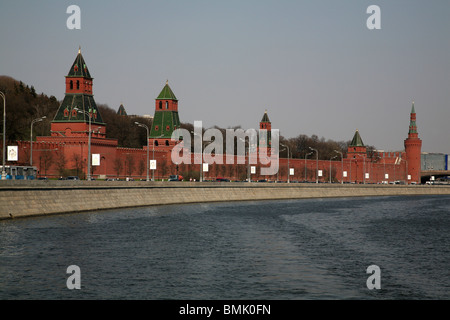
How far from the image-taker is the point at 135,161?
9925 cm

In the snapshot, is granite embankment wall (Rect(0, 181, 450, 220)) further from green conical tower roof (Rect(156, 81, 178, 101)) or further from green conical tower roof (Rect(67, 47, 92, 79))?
green conical tower roof (Rect(156, 81, 178, 101))

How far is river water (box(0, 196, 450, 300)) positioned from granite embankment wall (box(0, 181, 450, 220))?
123cm

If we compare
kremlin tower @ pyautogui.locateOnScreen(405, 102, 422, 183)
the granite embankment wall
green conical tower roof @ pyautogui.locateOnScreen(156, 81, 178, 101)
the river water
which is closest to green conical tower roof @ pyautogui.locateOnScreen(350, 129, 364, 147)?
kremlin tower @ pyautogui.locateOnScreen(405, 102, 422, 183)

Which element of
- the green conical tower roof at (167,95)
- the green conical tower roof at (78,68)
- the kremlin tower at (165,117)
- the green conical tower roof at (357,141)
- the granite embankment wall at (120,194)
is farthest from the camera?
the green conical tower roof at (357,141)

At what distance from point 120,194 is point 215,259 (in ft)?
88.4

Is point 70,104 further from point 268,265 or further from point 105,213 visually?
point 268,265

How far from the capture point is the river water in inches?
701

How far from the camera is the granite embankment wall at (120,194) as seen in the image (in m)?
36.2

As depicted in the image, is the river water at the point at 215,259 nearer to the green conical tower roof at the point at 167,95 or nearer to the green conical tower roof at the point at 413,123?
the green conical tower roof at the point at 167,95

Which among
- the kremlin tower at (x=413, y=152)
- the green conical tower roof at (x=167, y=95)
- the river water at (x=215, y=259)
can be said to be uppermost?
the green conical tower roof at (x=167, y=95)

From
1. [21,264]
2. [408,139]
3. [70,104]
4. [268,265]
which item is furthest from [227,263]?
[408,139]

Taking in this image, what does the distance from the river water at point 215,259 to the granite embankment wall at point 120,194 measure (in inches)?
48.4

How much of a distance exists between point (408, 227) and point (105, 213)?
65.5ft

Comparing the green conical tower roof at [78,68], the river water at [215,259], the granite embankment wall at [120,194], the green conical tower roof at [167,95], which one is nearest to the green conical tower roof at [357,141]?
the green conical tower roof at [167,95]
